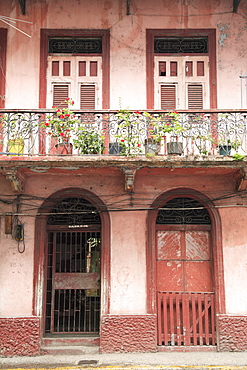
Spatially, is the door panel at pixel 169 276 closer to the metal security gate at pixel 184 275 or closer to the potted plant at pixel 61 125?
the metal security gate at pixel 184 275

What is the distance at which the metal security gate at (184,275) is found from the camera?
940 centimetres

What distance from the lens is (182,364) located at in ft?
27.6

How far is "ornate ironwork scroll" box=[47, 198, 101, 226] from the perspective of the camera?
10.0 m

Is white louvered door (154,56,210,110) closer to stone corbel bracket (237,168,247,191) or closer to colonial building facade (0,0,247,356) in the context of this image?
colonial building facade (0,0,247,356)

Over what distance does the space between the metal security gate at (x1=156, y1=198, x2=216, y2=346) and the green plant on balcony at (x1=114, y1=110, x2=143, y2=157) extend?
1.63 m

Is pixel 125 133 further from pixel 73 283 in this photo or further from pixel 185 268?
pixel 73 283

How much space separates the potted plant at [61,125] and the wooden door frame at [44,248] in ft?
3.63

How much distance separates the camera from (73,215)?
1005 cm

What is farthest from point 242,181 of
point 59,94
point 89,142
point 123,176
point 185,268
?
point 59,94

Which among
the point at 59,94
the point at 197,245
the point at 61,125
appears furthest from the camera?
the point at 59,94

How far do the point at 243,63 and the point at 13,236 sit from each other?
22.4ft

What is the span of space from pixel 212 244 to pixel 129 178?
8.18ft

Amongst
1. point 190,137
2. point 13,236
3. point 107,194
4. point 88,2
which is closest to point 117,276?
point 107,194

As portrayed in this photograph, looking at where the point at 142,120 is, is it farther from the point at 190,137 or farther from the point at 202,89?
the point at 202,89
